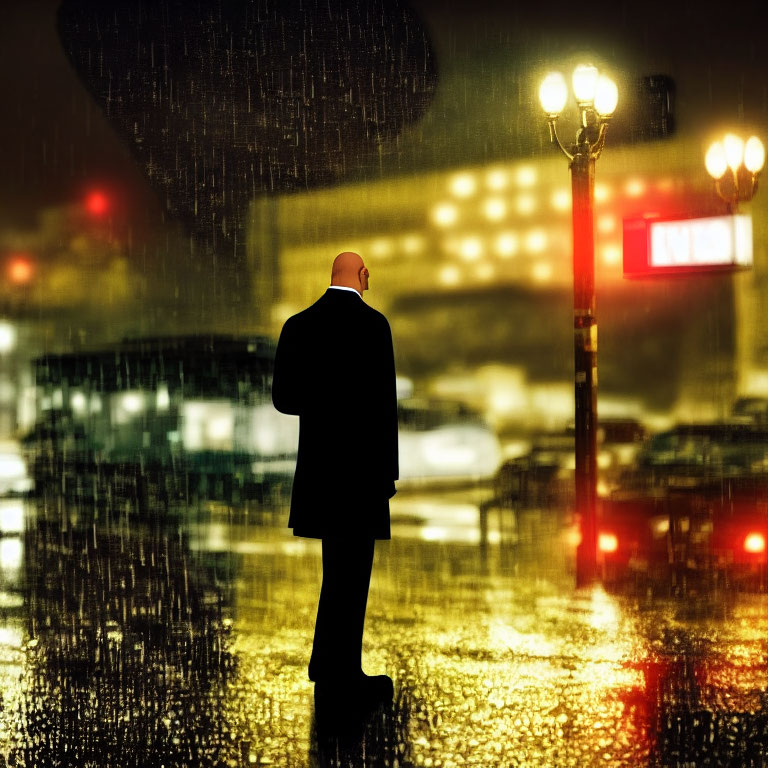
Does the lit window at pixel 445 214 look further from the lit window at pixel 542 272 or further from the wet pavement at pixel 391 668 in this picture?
the wet pavement at pixel 391 668

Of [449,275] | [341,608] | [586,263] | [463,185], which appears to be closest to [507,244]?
[463,185]

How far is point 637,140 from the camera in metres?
28.0

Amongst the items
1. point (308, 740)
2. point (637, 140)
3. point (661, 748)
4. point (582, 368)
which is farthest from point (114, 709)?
point (637, 140)

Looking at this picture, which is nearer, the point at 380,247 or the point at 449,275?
the point at 449,275

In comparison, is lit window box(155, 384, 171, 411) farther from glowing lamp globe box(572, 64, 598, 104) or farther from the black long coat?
the black long coat

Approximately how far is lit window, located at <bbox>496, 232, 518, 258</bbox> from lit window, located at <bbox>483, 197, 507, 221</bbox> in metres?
0.58

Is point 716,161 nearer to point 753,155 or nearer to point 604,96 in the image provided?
point 753,155

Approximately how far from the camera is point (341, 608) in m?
4.75

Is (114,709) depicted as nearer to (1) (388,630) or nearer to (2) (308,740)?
(2) (308,740)

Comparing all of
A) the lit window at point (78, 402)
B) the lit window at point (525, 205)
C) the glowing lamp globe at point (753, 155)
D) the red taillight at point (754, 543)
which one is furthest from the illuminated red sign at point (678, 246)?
the lit window at point (78, 402)

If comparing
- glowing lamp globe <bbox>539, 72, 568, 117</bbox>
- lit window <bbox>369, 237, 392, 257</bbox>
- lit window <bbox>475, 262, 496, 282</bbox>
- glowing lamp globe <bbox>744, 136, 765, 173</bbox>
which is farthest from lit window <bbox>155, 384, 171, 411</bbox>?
glowing lamp globe <bbox>539, 72, 568, 117</bbox>

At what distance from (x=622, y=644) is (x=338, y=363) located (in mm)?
2671

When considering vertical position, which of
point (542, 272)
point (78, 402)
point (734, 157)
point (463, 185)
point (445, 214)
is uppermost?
point (463, 185)

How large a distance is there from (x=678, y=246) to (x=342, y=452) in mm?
11687
